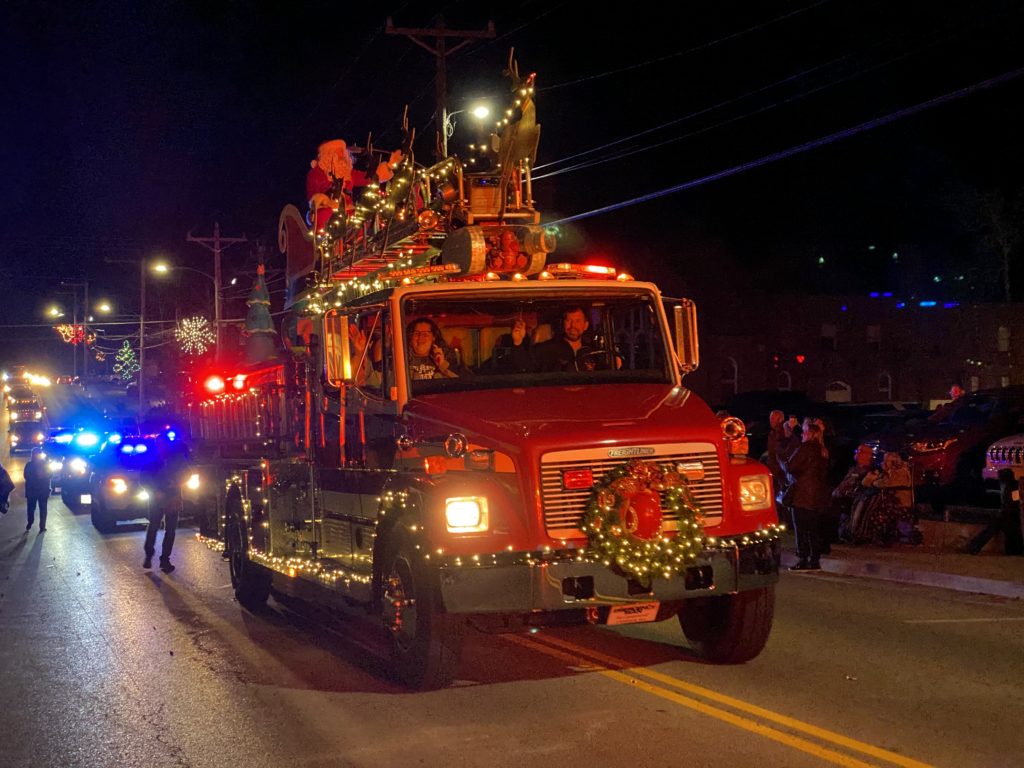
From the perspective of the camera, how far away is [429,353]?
8.36m

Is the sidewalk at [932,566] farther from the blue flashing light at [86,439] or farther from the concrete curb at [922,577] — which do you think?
the blue flashing light at [86,439]

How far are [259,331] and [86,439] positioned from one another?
→ 1457cm

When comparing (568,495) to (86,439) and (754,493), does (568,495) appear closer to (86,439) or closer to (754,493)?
(754,493)

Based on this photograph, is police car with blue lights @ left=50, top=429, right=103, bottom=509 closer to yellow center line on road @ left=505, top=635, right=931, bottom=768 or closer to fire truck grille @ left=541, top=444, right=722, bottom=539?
yellow center line on road @ left=505, top=635, right=931, bottom=768

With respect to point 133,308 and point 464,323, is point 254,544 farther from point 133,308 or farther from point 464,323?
point 133,308

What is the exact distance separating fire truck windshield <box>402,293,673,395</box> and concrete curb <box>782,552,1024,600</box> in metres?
5.29

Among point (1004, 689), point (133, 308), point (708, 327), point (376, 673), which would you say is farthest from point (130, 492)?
point (133, 308)

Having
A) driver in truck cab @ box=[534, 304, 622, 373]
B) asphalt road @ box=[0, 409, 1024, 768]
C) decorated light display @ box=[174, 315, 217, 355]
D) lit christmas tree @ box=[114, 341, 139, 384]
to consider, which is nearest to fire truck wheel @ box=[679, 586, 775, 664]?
asphalt road @ box=[0, 409, 1024, 768]

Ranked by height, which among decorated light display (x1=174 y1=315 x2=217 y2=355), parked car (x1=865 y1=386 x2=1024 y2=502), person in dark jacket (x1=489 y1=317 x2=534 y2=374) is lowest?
parked car (x1=865 y1=386 x2=1024 y2=502)

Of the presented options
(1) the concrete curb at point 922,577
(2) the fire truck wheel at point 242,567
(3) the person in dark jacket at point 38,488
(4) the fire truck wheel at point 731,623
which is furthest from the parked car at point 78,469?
(4) the fire truck wheel at point 731,623

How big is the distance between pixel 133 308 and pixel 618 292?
70.4 meters

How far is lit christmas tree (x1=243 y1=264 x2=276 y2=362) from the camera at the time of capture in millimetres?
13547

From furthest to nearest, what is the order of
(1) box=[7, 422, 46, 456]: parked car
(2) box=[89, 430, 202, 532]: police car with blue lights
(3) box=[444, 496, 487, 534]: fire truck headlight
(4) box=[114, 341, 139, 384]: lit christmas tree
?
1. (1) box=[7, 422, 46, 456]: parked car
2. (4) box=[114, 341, 139, 384]: lit christmas tree
3. (2) box=[89, 430, 202, 532]: police car with blue lights
4. (3) box=[444, 496, 487, 534]: fire truck headlight

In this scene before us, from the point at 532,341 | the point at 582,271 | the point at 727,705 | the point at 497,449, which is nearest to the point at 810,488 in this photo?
the point at 582,271
